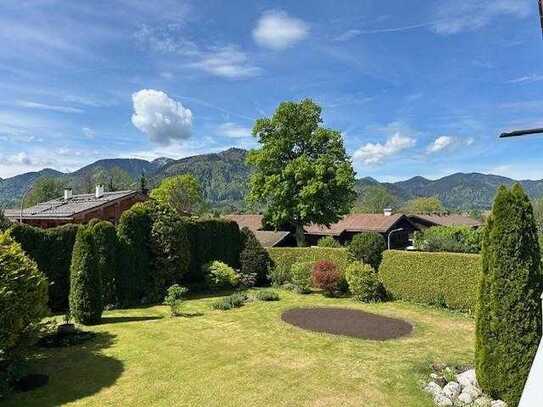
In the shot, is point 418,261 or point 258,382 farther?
point 418,261

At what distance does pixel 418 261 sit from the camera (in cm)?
1872

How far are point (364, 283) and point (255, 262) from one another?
23.7ft

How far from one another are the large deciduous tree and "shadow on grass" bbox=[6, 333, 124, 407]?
2376 cm

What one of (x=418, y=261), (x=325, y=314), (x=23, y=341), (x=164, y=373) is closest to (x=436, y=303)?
(x=418, y=261)

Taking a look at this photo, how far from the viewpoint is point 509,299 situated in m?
8.27

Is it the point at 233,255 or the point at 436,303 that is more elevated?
the point at 233,255

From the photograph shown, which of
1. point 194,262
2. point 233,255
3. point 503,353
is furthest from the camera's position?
point 233,255

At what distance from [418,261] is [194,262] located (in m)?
11.9

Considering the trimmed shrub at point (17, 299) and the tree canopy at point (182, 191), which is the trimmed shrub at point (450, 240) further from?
the tree canopy at point (182, 191)

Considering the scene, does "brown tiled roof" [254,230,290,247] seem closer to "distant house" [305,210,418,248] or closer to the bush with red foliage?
"distant house" [305,210,418,248]

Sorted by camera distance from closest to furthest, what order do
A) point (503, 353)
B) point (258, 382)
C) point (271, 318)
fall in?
point (503, 353) → point (258, 382) → point (271, 318)

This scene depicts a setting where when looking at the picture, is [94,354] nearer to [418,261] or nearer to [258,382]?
[258,382]

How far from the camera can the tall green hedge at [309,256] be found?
22.0 m

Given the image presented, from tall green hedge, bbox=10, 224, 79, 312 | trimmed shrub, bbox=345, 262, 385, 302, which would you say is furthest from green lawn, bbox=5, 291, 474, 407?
trimmed shrub, bbox=345, 262, 385, 302
